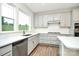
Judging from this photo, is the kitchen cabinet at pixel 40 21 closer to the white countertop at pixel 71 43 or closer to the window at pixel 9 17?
the window at pixel 9 17

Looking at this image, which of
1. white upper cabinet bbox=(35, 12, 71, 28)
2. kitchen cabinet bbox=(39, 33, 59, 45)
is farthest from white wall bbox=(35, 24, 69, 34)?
kitchen cabinet bbox=(39, 33, 59, 45)

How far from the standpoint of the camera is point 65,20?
6.32 meters

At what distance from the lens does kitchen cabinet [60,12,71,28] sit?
20.6ft

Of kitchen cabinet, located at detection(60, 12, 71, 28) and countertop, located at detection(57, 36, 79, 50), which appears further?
kitchen cabinet, located at detection(60, 12, 71, 28)

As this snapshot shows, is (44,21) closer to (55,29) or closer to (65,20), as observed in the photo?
(55,29)

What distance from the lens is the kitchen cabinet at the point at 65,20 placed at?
6.29 metres

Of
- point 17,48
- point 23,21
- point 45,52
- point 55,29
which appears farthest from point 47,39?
point 17,48

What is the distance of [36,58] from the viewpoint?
66 centimetres

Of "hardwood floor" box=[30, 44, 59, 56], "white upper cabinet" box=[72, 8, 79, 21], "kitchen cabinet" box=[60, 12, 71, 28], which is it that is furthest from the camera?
"kitchen cabinet" box=[60, 12, 71, 28]

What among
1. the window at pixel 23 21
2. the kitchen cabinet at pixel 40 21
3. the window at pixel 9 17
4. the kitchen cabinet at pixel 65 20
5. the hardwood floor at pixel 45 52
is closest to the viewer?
the window at pixel 9 17

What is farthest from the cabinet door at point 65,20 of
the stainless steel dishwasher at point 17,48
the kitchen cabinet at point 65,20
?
the stainless steel dishwasher at point 17,48

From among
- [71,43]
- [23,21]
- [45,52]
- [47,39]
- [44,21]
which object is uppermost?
[44,21]

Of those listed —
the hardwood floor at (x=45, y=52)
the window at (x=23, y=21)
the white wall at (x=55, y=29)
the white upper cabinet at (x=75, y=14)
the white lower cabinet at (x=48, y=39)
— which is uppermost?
the white upper cabinet at (x=75, y=14)

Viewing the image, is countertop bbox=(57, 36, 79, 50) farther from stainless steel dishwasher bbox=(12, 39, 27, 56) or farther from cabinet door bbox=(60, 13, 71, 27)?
cabinet door bbox=(60, 13, 71, 27)
